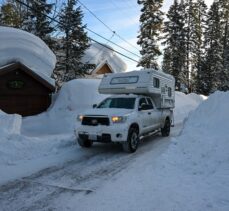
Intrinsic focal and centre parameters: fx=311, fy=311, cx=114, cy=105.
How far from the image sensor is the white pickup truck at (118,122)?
9758 millimetres

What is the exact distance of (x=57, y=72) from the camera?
29656 mm

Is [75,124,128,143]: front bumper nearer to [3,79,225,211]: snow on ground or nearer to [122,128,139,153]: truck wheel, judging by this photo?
[122,128,139,153]: truck wheel

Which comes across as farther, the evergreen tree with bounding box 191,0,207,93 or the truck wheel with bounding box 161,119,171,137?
the evergreen tree with bounding box 191,0,207,93

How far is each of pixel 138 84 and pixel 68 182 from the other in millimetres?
6062

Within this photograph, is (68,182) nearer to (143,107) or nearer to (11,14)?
(143,107)

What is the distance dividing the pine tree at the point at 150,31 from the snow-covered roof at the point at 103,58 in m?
4.39

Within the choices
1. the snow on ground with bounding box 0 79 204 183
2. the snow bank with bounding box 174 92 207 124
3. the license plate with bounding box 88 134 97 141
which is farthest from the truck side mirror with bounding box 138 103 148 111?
the snow bank with bounding box 174 92 207 124

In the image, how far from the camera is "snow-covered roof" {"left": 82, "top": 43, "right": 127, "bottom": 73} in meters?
37.8

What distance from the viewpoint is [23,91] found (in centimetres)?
1867

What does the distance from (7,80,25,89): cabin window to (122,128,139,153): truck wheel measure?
1028 centimetres

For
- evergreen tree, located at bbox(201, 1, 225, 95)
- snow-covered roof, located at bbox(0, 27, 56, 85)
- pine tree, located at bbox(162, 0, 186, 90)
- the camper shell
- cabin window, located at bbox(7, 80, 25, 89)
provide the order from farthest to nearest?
evergreen tree, located at bbox(201, 1, 225, 95), pine tree, located at bbox(162, 0, 186, 90), snow-covered roof, located at bbox(0, 27, 56, 85), cabin window, located at bbox(7, 80, 25, 89), the camper shell

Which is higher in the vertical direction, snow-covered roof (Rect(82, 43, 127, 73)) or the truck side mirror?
snow-covered roof (Rect(82, 43, 127, 73))

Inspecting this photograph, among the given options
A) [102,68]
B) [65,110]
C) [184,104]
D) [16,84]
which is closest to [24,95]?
[16,84]

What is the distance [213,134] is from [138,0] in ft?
106
